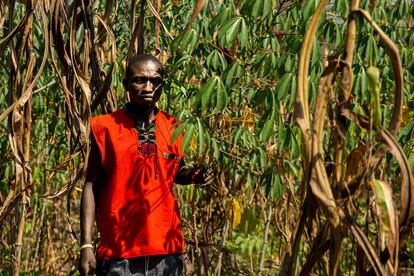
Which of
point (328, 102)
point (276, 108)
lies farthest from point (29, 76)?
point (328, 102)

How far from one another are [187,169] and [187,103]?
0.98 m

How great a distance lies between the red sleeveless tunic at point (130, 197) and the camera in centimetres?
276

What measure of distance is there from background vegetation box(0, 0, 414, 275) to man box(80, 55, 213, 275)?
0.13m

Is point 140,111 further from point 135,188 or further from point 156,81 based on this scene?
point 135,188

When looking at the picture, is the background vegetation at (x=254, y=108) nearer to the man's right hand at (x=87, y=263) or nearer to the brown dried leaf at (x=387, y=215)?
the brown dried leaf at (x=387, y=215)

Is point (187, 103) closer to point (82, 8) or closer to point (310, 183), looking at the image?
point (82, 8)

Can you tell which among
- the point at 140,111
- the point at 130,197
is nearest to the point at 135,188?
the point at 130,197

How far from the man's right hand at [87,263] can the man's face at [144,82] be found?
48cm

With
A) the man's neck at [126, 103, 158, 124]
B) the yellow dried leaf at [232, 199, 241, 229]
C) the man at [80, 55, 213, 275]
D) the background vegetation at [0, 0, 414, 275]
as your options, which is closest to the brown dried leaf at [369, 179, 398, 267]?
the background vegetation at [0, 0, 414, 275]

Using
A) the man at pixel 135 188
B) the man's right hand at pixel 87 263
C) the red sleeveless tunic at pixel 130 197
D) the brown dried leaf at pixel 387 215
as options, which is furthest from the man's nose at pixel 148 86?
the brown dried leaf at pixel 387 215

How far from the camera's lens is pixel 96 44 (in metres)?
3.38

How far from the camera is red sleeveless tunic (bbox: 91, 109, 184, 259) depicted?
276 cm

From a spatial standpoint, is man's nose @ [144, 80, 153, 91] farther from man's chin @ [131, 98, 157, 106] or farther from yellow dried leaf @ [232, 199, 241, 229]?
yellow dried leaf @ [232, 199, 241, 229]

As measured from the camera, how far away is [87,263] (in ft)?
8.99
